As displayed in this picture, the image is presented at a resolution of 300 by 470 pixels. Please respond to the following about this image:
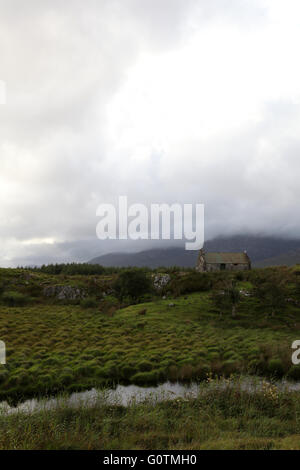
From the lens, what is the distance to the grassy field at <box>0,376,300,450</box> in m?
11.0

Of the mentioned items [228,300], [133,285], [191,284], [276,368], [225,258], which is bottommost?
[276,368]

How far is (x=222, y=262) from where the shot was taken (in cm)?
10800

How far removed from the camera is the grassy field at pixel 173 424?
35.9 feet

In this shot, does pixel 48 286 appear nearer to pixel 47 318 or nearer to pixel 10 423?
pixel 47 318

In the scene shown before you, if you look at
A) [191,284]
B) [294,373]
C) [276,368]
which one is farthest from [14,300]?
[294,373]

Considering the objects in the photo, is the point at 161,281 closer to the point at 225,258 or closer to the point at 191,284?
Answer: the point at 191,284

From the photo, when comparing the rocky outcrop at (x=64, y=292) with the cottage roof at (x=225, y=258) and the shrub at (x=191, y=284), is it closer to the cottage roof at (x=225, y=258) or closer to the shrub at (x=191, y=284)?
the shrub at (x=191, y=284)

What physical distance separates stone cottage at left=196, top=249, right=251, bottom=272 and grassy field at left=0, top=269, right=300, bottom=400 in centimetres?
5389

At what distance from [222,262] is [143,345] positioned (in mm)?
84450

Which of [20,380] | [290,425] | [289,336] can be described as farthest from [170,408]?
[289,336]

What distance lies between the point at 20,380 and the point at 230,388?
49.0ft

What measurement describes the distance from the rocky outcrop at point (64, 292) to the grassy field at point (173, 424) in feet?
185

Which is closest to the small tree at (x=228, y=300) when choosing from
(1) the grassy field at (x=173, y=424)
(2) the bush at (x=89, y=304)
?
(2) the bush at (x=89, y=304)
